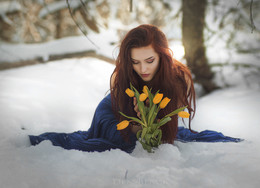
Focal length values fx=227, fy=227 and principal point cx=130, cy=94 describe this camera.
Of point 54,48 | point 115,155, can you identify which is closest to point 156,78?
point 115,155

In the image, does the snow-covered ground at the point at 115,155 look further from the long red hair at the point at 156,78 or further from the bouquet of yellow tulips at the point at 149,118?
the long red hair at the point at 156,78

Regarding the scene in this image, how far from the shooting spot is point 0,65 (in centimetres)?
215


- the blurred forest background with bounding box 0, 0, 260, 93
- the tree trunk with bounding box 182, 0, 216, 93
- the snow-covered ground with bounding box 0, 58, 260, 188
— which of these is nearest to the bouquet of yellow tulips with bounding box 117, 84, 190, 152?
the snow-covered ground with bounding box 0, 58, 260, 188

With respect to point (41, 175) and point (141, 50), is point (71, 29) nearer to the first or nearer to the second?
point (141, 50)

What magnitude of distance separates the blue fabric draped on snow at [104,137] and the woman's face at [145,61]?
39 cm

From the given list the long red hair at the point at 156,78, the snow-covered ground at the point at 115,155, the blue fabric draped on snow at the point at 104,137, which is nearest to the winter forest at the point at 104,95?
the snow-covered ground at the point at 115,155

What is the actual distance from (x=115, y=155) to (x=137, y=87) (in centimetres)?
46

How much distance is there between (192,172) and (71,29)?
359 cm

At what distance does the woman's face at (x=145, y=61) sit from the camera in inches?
50.9

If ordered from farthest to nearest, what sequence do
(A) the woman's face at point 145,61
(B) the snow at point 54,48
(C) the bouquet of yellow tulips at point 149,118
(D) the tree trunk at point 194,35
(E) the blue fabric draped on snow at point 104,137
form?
(D) the tree trunk at point 194,35 < (B) the snow at point 54,48 < (E) the blue fabric draped on snow at point 104,137 < (A) the woman's face at point 145,61 < (C) the bouquet of yellow tulips at point 149,118

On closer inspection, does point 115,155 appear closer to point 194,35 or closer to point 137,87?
point 137,87

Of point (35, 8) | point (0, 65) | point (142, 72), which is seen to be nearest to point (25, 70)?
point (0, 65)

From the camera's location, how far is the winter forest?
1035mm

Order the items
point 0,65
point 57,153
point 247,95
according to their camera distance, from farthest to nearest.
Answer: point 247,95 → point 0,65 → point 57,153
